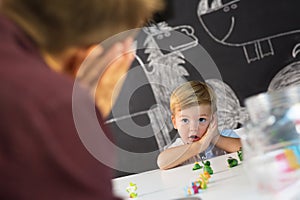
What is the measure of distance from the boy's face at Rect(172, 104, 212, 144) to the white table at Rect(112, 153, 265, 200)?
122 mm

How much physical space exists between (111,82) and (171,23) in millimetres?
941

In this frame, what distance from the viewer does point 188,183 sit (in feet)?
2.77

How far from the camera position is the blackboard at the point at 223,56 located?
135 cm

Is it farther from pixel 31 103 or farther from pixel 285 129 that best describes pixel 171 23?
pixel 31 103

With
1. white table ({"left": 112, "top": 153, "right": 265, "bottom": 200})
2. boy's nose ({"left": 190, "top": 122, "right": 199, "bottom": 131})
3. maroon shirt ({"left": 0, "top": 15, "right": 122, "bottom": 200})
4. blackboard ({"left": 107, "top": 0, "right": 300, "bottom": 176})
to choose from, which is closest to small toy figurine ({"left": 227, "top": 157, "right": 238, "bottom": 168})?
white table ({"left": 112, "top": 153, "right": 265, "bottom": 200})

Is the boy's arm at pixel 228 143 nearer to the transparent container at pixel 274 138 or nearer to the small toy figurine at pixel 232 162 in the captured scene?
the small toy figurine at pixel 232 162

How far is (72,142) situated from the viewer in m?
0.35

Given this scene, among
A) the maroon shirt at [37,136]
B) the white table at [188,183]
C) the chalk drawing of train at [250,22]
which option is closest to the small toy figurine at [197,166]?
the white table at [188,183]

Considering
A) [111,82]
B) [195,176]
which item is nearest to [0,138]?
[111,82]

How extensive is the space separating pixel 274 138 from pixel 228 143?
1.45 feet

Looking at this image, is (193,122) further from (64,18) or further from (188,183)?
(64,18)

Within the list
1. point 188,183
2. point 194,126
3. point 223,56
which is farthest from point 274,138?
point 223,56

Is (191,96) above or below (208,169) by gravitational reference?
above

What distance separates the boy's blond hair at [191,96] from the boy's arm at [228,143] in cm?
11
